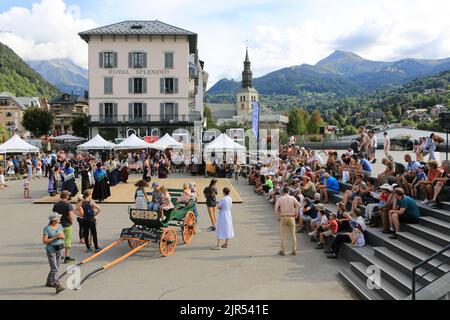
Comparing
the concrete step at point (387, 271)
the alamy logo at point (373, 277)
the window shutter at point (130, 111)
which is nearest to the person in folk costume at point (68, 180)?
the concrete step at point (387, 271)

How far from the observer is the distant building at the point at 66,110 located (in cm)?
10650

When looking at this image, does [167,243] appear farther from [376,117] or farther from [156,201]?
[376,117]

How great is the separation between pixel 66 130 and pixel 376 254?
349 feet

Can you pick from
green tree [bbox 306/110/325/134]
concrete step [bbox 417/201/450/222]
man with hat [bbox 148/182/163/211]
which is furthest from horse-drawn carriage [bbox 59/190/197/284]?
green tree [bbox 306/110/325/134]

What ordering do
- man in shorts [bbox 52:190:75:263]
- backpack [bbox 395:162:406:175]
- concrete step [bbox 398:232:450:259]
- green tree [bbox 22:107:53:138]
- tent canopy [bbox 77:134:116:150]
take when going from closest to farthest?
concrete step [bbox 398:232:450:259] → man in shorts [bbox 52:190:75:263] → backpack [bbox 395:162:406:175] → tent canopy [bbox 77:134:116:150] → green tree [bbox 22:107:53:138]

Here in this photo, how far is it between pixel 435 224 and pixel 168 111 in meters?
45.3

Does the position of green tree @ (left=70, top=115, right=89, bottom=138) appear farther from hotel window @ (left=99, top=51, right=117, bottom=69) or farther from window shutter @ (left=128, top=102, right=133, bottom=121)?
window shutter @ (left=128, top=102, right=133, bottom=121)

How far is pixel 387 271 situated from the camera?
27.7 feet

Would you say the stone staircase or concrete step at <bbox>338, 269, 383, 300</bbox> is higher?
the stone staircase

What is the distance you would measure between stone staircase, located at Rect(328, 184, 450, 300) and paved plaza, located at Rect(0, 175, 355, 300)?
0.40m

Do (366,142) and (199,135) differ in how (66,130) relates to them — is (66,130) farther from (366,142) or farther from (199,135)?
(366,142)

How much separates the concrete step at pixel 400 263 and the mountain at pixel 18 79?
143514 millimetres

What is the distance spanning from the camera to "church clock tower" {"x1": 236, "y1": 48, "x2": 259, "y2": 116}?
184875mm
